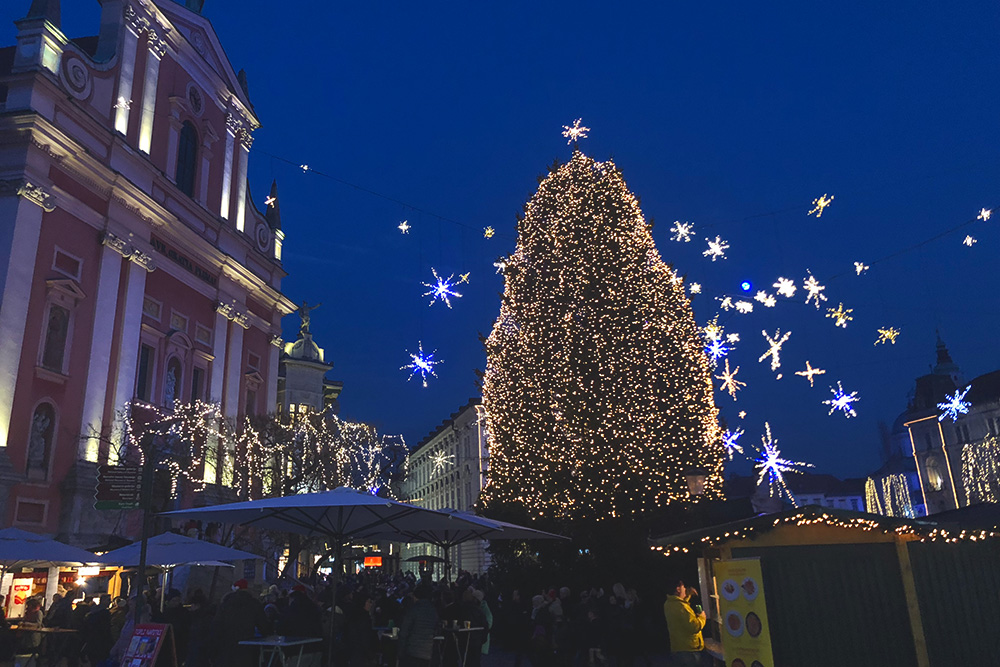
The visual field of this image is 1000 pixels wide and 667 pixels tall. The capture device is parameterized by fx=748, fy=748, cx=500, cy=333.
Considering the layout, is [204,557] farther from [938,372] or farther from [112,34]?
[938,372]

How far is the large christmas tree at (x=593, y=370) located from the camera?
64.7ft

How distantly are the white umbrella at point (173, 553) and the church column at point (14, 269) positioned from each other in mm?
7519

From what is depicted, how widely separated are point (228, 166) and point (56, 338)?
1378cm

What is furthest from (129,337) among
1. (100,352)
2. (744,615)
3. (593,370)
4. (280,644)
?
(744,615)

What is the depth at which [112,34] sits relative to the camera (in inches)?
1057

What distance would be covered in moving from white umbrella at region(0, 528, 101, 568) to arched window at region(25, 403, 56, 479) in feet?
22.5

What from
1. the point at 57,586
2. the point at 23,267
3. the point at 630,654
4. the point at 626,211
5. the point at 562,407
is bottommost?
the point at 630,654

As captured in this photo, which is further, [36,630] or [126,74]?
[126,74]

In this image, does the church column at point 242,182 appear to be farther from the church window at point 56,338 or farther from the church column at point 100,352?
the church window at point 56,338

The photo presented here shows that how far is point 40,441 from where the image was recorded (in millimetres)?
21594

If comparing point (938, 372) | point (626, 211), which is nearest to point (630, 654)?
point (626, 211)

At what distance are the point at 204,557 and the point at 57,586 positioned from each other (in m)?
8.94

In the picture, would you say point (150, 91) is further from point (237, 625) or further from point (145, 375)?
point (237, 625)

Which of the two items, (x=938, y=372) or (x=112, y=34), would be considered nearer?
(x=112, y=34)
